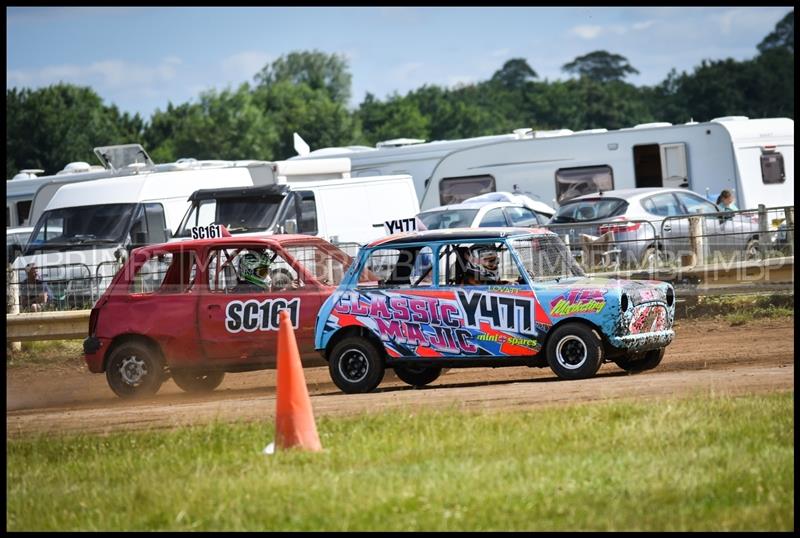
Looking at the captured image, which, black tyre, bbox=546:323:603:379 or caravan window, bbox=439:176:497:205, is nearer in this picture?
black tyre, bbox=546:323:603:379

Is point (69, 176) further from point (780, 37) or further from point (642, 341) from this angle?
point (780, 37)

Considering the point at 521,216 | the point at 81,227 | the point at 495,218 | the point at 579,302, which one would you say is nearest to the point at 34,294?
the point at 81,227

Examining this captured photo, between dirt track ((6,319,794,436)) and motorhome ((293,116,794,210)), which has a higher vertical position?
motorhome ((293,116,794,210))

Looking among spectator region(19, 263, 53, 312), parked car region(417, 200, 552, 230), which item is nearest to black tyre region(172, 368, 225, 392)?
spectator region(19, 263, 53, 312)

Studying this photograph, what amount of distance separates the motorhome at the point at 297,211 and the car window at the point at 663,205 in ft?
14.5

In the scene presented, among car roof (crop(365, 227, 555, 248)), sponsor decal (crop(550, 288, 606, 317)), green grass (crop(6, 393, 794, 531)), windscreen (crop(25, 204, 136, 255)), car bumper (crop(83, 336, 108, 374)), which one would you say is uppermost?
windscreen (crop(25, 204, 136, 255))

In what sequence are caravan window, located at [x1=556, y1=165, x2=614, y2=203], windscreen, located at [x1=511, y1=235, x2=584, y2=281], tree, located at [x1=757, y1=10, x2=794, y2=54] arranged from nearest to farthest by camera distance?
windscreen, located at [x1=511, y1=235, x2=584, y2=281] < caravan window, located at [x1=556, y1=165, x2=614, y2=203] < tree, located at [x1=757, y1=10, x2=794, y2=54]

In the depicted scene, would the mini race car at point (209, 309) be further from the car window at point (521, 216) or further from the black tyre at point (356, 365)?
the car window at point (521, 216)

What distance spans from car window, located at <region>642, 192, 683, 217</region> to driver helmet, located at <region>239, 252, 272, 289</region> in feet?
33.3

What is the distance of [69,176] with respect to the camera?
2952 centimetres

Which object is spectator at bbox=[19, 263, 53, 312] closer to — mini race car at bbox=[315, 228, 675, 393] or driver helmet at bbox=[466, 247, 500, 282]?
mini race car at bbox=[315, 228, 675, 393]

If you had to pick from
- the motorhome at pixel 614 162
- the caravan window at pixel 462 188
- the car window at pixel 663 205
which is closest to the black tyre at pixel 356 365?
the car window at pixel 663 205

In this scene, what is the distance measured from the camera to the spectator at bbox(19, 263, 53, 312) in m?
20.0

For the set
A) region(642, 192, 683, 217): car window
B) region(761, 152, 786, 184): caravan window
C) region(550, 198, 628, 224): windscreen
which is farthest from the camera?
region(761, 152, 786, 184): caravan window
